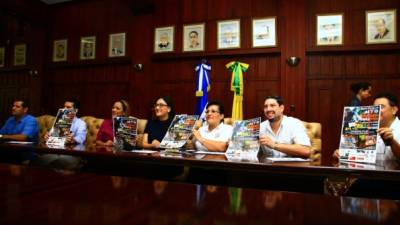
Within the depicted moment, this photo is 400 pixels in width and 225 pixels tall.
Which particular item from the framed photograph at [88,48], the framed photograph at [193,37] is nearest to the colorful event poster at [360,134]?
the framed photograph at [193,37]

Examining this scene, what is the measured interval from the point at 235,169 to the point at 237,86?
2.57 metres

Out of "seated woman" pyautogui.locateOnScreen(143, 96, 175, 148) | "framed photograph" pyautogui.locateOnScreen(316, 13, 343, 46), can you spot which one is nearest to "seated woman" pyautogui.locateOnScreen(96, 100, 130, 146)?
"seated woman" pyautogui.locateOnScreen(143, 96, 175, 148)

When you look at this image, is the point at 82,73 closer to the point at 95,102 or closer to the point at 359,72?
the point at 95,102

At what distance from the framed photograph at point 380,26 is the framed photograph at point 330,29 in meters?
0.32

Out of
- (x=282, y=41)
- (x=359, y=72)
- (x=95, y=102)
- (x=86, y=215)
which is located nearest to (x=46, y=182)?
(x=86, y=215)

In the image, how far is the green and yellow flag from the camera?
12.7 feet

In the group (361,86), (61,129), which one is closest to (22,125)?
(61,129)

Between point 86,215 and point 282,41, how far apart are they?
152 inches

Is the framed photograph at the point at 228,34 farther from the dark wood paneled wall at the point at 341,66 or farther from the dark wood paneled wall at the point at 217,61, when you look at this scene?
the dark wood paneled wall at the point at 341,66

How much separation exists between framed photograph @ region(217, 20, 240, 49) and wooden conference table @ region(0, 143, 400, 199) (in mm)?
2599

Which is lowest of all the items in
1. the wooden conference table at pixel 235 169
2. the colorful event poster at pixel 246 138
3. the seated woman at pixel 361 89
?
the wooden conference table at pixel 235 169

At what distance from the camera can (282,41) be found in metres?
3.91

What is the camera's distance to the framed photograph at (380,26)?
12.0 feet

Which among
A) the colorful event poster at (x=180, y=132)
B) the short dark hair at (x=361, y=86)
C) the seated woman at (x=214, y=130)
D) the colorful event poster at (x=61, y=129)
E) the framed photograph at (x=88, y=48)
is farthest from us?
the framed photograph at (x=88, y=48)
